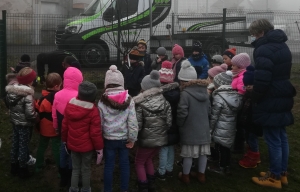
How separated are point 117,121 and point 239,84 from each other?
1846 millimetres

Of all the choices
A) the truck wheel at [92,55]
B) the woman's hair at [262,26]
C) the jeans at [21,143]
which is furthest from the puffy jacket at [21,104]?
the truck wheel at [92,55]

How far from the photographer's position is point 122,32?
9.10 metres

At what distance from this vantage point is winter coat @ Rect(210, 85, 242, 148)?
4750 mm

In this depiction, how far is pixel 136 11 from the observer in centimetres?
1106

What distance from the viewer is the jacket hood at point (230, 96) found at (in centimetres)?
474

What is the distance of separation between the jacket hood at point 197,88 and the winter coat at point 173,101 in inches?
5.0

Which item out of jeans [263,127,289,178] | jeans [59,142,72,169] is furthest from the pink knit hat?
jeans [59,142,72,169]

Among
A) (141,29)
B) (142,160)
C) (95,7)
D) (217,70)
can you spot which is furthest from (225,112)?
(95,7)

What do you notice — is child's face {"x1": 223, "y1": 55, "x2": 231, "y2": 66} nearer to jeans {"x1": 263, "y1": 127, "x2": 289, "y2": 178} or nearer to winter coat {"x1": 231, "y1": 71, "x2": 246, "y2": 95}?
winter coat {"x1": 231, "y1": 71, "x2": 246, "y2": 95}

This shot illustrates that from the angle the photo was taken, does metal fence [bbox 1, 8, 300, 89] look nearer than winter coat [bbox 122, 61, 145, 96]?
No

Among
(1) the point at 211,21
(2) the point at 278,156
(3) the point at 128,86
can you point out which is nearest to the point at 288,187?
(2) the point at 278,156

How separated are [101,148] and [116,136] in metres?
0.22

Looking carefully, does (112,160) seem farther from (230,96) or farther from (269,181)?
(269,181)

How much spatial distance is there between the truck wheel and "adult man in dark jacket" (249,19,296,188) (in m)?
5.99
